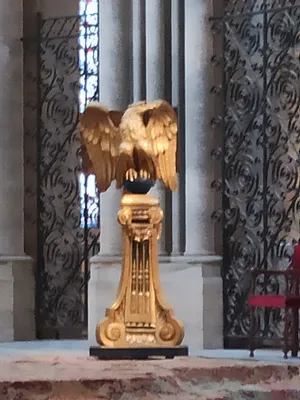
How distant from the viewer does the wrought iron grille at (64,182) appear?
11.1 m

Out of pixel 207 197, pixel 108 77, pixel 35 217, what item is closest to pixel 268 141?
pixel 207 197

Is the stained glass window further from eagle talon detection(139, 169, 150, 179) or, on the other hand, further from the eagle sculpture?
eagle talon detection(139, 169, 150, 179)

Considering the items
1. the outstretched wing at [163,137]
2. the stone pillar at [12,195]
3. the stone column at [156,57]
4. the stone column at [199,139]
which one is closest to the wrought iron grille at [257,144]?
the stone column at [199,139]

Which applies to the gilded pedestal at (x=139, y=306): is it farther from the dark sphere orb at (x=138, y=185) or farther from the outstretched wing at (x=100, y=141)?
the outstretched wing at (x=100, y=141)

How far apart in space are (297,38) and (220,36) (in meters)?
0.79

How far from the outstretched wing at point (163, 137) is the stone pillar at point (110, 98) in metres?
3.48

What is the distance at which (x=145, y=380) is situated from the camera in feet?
14.3

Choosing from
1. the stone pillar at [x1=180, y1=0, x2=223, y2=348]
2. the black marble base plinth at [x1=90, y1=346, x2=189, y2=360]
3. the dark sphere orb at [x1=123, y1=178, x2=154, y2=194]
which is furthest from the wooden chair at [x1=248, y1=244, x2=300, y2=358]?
the black marble base plinth at [x1=90, y1=346, x2=189, y2=360]

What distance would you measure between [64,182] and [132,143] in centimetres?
489

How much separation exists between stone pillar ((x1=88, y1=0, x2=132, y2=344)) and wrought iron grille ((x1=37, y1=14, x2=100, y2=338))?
67cm

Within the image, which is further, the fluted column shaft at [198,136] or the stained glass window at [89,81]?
the stained glass window at [89,81]

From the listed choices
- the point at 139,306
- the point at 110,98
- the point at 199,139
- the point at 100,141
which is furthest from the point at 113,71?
the point at 139,306

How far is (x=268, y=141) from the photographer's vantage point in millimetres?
9672

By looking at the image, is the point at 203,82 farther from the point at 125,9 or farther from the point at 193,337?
the point at 193,337
